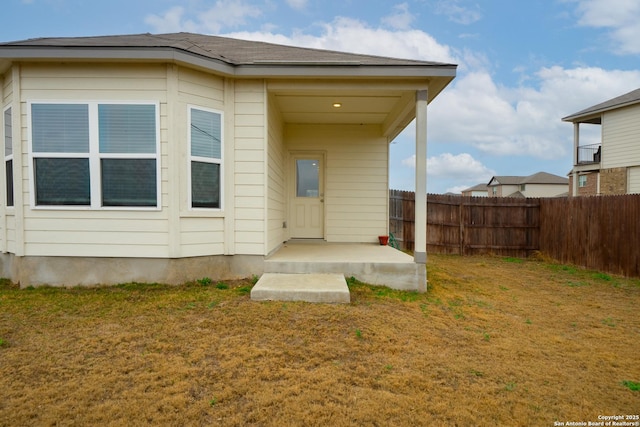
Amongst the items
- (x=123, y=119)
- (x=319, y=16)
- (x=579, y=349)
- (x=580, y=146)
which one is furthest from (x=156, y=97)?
(x=580, y=146)

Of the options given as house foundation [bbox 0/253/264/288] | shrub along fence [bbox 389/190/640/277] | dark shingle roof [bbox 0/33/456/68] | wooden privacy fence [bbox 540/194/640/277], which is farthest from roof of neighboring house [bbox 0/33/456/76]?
shrub along fence [bbox 389/190/640/277]

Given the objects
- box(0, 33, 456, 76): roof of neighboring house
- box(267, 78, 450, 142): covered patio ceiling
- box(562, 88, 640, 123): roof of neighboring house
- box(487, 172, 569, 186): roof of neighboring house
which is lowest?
box(267, 78, 450, 142): covered patio ceiling

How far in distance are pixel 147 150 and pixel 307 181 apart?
13.1ft

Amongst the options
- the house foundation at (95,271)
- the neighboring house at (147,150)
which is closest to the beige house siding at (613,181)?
the neighboring house at (147,150)

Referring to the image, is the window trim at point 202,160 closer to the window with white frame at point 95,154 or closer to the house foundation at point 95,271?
the window with white frame at point 95,154

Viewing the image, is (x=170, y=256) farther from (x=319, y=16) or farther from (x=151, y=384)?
(x=319, y=16)

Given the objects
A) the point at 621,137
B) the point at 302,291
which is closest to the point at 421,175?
the point at 302,291

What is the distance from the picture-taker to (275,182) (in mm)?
6629

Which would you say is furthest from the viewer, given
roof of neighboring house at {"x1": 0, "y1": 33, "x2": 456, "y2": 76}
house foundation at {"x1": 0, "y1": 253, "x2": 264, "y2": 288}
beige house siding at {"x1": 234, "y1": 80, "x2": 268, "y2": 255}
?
beige house siding at {"x1": 234, "y1": 80, "x2": 268, "y2": 255}

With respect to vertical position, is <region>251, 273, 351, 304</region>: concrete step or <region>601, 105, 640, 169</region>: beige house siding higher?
<region>601, 105, 640, 169</region>: beige house siding

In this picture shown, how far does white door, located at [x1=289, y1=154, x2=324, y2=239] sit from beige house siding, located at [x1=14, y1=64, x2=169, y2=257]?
12.0 feet

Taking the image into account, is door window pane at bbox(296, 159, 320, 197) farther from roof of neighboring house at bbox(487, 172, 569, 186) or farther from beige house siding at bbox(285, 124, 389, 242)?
roof of neighboring house at bbox(487, 172, 569, 186)

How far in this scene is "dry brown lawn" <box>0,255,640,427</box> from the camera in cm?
212

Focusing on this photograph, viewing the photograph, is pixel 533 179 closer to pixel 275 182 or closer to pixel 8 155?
pixel 275 182
